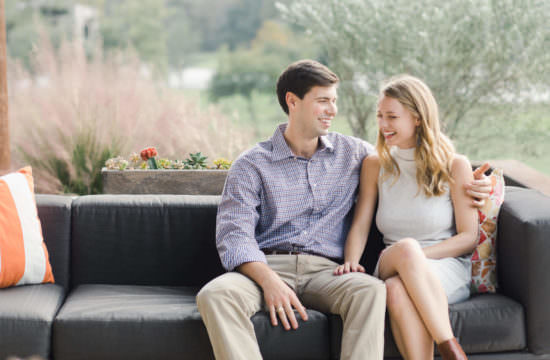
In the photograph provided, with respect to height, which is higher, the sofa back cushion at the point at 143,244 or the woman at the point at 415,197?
the woman at the point at 415,197

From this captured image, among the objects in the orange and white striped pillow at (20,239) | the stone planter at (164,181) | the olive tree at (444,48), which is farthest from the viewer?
the olive tree at (444,48)

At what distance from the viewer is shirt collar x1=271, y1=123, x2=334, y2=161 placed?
8.11 ft

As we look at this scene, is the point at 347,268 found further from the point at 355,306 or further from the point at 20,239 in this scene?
the point at 20,239

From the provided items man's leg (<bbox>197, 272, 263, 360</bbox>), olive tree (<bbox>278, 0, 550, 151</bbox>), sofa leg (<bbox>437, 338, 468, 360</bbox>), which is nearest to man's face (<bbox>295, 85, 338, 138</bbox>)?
man's leg (<bbox>197, 272, 263, 360</bbox>)

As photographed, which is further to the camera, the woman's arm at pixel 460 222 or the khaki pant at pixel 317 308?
the woman's arm at pixel 460 222

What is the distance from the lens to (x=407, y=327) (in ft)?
6.76

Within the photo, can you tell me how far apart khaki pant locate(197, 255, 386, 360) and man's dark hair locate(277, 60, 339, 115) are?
73 centimetres

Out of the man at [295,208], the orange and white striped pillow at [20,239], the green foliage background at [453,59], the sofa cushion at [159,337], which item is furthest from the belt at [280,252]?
the green foliage background at [453,59]

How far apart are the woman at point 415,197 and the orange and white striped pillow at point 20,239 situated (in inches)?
45.8

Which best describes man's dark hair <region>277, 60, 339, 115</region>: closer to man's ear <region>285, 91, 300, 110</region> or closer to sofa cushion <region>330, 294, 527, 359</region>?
man's ear <region>285, 91, 300, 110</region>

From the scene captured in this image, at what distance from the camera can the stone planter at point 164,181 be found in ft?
9.70

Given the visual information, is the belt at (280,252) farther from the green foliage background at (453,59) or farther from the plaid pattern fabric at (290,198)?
the green foliage background at (453,59)

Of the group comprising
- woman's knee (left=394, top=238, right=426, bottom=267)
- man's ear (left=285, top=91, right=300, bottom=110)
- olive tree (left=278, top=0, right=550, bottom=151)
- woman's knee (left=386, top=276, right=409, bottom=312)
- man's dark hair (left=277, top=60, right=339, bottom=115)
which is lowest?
woman's knee (left=386, top=276, right=409, bottom=312)

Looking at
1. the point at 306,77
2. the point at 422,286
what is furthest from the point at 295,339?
the point at 306,77
